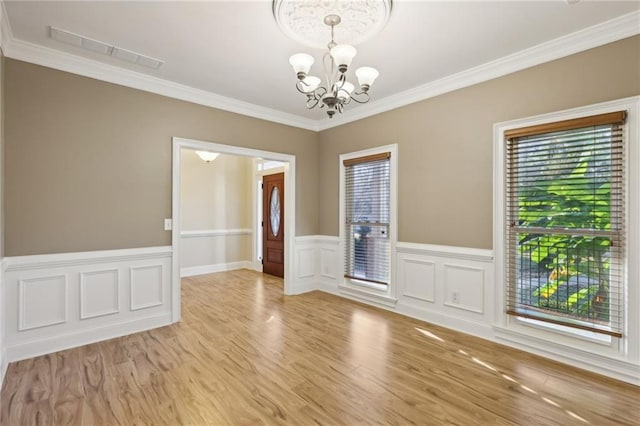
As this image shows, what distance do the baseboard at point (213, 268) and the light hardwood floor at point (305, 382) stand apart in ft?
10.0

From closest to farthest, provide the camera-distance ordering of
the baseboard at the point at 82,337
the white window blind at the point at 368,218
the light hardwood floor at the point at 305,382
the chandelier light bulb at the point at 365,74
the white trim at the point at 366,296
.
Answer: the light hardwood floor at the point at 305,382
the chandelier light bulb at the point at 365,74
the baseboard at the point at 82,337
the white trim at the point at 366,296
the white window blind at the point at 368,218

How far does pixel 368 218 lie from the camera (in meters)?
4.60

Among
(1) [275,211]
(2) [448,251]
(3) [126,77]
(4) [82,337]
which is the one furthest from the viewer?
(1) [275,211]

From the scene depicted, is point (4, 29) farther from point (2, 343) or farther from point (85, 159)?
point (2, 343)

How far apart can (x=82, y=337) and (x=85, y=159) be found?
183 centimetres

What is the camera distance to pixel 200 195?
268 inches

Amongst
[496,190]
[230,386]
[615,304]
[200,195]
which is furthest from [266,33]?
[200,195]

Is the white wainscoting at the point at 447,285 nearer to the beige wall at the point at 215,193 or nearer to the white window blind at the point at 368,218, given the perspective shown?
the white window blind at the point at 368,218

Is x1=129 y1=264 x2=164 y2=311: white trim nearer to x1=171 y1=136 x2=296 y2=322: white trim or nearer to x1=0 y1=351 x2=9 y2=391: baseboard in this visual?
x1=171 y1=136 x2=296 y2=322: white trim

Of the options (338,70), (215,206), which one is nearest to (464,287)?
(338,70)

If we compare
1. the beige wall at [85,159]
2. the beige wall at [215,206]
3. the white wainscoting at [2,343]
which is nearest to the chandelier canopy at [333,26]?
the beige wall at [85,159]

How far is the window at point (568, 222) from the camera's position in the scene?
2.59m

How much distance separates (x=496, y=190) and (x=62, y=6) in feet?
13.5

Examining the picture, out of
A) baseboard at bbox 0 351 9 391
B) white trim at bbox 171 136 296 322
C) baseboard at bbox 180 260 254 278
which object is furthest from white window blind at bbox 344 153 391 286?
baseboard at bbox 0 351 9 391
